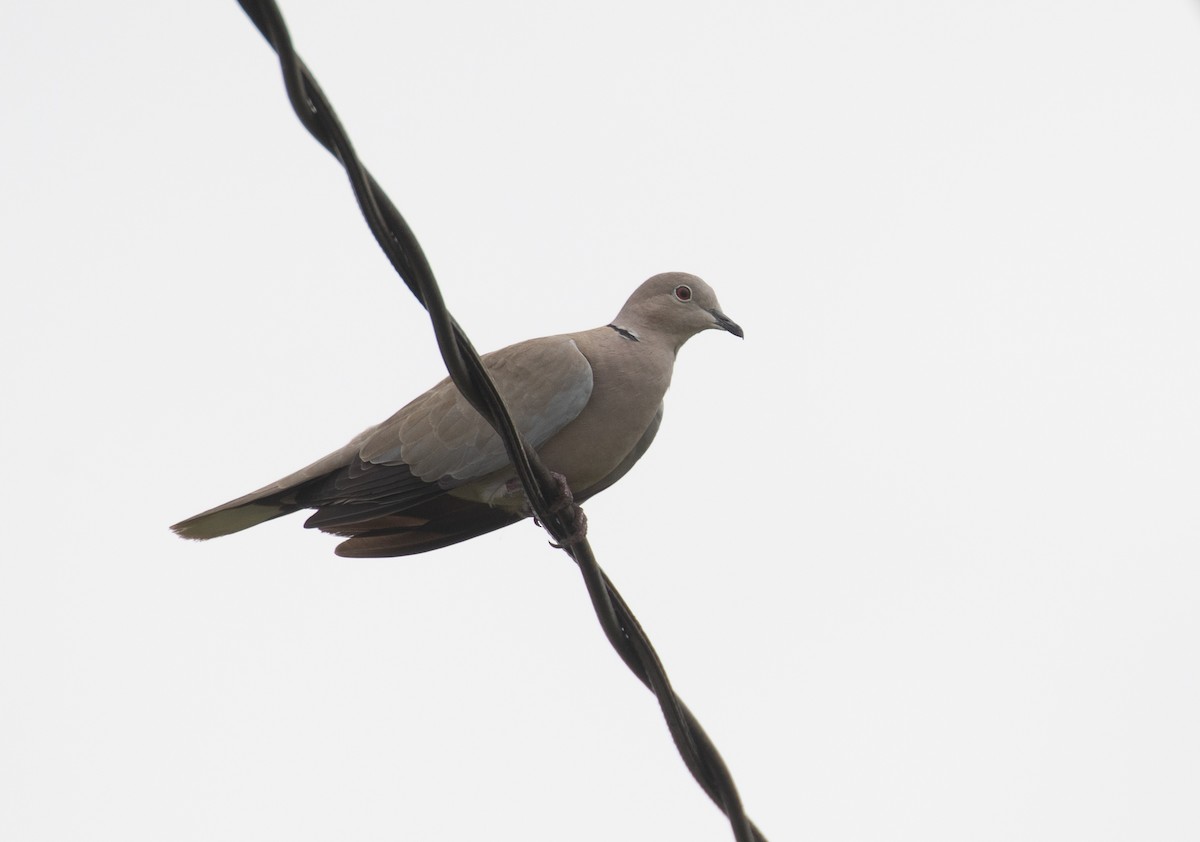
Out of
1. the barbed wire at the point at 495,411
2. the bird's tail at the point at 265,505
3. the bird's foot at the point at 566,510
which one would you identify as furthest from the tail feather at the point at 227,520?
the barbed wire at the point at 495,411

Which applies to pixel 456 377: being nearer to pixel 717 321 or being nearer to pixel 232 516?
pixel 232 516

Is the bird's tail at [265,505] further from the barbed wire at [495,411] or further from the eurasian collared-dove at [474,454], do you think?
the barbed wire at [495,411]

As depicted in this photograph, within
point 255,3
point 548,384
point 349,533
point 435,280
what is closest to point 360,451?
point 349,533

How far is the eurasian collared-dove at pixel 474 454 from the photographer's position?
15.1ft

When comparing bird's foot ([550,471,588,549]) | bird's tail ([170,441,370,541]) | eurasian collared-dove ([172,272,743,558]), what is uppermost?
bird's tail ([170,441,370,541])

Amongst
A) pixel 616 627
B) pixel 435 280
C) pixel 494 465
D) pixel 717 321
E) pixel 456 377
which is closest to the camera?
pixel 435 280

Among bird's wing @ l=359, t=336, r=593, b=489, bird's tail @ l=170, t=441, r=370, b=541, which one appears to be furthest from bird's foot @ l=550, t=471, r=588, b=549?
bird's tail @ l=170, t=441, r=370, b=541

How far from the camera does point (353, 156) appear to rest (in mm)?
2254

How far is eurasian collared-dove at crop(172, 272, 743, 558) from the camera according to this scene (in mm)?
4590

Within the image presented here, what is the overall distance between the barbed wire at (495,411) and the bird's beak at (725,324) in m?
2.31

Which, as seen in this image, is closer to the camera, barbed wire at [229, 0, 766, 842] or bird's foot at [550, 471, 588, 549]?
barbed wire at [229, 0, 766, 842]

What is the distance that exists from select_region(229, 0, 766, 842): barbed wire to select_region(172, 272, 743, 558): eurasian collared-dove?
3.96 ft

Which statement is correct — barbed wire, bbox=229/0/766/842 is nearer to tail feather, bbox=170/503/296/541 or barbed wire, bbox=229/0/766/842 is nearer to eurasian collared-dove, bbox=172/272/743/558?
eurasian collared-dove, bbox=172/272/743/558

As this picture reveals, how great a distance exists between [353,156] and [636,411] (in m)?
2.62
